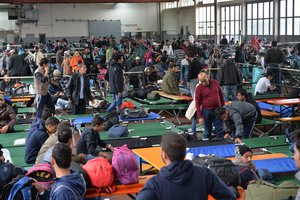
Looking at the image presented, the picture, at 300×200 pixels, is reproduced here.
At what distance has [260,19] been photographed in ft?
84.5

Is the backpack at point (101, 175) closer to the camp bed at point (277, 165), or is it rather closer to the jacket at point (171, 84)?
the camp bed at point (277, 165)

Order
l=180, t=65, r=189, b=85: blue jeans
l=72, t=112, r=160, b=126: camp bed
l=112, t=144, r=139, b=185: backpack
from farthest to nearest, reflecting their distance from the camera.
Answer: l=180, t=65, r=189, b=85: blue jeans, l=72, t=112, r=160, b=126: camp bed, l=112, t=144, r=139, b=185: backpack

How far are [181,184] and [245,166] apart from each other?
1.98 meters

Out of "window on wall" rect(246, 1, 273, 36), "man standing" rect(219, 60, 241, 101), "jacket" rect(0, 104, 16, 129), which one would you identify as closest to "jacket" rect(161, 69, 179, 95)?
"man standing" rect(219, 60, 241, 101)

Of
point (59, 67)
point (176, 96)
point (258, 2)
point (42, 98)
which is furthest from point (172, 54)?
point (42, 98)

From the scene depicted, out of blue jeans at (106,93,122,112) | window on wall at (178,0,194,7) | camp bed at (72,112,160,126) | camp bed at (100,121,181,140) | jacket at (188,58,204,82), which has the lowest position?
camp bed at (100,121,181,140)

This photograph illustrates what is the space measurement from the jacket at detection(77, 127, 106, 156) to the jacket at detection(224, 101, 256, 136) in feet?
6.61

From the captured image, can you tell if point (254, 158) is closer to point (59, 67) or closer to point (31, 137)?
point (31, 137)

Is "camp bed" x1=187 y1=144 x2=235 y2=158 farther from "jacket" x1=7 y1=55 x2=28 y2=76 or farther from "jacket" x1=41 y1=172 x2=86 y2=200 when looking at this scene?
"jacket" x1=7 y1=55 x2=28 y2=76

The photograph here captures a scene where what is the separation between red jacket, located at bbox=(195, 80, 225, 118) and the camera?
7.30m

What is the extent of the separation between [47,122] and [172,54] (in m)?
15.7

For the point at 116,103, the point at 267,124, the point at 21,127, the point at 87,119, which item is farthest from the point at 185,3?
the point at 21,127

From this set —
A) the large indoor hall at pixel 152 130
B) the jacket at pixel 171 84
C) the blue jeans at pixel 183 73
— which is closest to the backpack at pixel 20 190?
the large indoor hall at pixel 152 130

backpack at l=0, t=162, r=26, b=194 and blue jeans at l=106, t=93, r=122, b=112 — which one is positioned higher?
backpack at l=0, t=162, r=26, b=194
